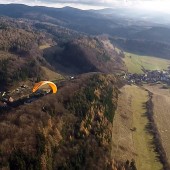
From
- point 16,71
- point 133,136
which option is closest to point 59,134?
point 133,136

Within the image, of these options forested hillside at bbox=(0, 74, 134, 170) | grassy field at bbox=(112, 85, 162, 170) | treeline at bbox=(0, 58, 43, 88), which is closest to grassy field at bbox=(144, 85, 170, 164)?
grassy field at bbox=(112, 85, 162, 170)

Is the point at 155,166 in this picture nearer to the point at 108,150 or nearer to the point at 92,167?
the point at 108,150

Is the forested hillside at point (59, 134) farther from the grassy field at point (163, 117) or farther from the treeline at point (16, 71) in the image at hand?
the treeline at point (16, 71)

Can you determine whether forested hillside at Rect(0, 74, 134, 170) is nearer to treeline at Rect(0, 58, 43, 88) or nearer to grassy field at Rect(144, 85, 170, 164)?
grassy field at Rect(144, 85, 170, 164)

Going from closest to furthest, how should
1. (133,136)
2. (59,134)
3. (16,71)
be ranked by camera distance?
1. (59,134)
2. (133,136)
3. (16,71)

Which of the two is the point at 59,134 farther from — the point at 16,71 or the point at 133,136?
the point at 16,71

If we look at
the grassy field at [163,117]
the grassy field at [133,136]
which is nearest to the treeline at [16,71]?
the grassy field at [133,136]

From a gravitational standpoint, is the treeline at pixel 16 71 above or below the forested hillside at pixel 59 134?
below

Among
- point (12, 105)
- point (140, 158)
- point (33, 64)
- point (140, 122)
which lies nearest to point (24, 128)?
point (140, 158)
